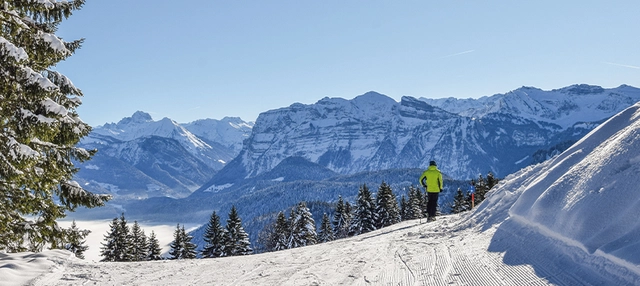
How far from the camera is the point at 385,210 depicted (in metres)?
45.3

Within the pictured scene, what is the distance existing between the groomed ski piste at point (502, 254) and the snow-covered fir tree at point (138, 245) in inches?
1230

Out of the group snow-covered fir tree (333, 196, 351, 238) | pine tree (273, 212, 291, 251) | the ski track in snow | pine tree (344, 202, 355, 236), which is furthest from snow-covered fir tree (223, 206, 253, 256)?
the ski track in snow

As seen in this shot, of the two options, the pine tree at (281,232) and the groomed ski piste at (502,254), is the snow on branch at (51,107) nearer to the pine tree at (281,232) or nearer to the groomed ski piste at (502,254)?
the groomed ski piste at (502,254)

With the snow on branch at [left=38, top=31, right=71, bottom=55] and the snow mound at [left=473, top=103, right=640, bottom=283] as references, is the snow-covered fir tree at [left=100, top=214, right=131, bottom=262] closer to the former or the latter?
the snow on branch at [left=38, top=31, right=71, bottom=55]

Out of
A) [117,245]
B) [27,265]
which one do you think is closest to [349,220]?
[117,245]

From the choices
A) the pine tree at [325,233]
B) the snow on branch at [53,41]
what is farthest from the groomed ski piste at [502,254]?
the pine tree at [325,233]

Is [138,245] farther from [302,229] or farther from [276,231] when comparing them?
[302,229]

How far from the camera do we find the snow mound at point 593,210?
17.1 feet

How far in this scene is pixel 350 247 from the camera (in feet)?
32.9

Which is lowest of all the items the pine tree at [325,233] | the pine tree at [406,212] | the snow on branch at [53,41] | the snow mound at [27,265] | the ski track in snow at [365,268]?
the pine tree at [325,233]

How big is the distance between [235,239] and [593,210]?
35.7 meters

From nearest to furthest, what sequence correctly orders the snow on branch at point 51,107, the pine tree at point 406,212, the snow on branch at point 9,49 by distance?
the snow on branch at point 9,49 < the snow on branch at point 51,107 < the pine tree at point 406,212

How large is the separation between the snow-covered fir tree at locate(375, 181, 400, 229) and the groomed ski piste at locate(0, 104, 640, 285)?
35.3 metres

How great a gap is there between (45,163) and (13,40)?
9.30 feet
